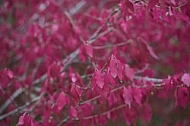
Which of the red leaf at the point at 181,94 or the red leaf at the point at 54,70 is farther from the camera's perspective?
the red leaf at the point at 54,70

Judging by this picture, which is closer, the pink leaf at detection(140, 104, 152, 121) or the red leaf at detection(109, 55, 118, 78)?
the red leaf at detection(109, 55, 118, 78)

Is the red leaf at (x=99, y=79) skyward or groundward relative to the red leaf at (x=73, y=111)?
skyward

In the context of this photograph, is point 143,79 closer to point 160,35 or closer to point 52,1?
point 160,35

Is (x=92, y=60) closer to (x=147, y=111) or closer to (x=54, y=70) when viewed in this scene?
(x=54, y=70)

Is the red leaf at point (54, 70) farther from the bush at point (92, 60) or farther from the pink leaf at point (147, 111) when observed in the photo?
the pink leaf at point (147, 111)

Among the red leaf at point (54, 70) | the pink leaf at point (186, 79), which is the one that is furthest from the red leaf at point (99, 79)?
Result: the red leaf at point (54, 70)

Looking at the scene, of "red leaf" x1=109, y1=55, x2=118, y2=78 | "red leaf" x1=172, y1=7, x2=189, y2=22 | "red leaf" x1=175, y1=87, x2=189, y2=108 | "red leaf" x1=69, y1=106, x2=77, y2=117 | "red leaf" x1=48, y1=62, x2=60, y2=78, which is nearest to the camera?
"red leaf" x1=109, y1=55, x2=118, y2=78

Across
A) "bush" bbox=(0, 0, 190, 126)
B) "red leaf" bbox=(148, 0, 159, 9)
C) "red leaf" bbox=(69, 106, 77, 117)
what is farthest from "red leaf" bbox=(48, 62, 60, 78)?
"red leaf" bbox=(148, 0, 159, 9)

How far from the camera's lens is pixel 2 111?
3.29 meters

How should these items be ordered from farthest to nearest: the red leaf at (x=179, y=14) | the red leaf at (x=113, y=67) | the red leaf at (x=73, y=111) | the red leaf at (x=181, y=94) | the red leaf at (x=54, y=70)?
the red leaf at (x=54, y=70) < the red leaf at (x=73, y=111) < the red leaf at (x=181, y=94) < the red leaf at (x=179, y=14) < the red leaf at (x=113, y=67)

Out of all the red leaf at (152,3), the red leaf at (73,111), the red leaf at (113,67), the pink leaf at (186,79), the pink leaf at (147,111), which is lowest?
the pink leaf at (147,111)

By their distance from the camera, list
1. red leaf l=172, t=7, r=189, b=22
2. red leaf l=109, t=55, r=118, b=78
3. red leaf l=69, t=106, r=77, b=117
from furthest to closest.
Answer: red leaf l=69, t=106, r=77, b=117, red leaf l=172, t=7, r=189, b=22, red leaf l=109, t=55, r=118, b=78

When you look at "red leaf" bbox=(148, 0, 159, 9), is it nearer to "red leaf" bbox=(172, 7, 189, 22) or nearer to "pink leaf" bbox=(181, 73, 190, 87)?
"red leaf" bbox=(172, 7, 189, 22)

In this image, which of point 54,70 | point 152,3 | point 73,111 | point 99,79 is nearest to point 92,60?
point 54,70
